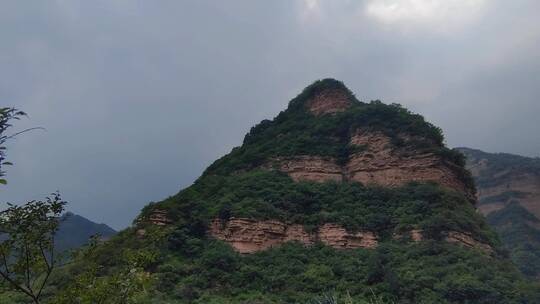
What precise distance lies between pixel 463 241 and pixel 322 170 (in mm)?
17258

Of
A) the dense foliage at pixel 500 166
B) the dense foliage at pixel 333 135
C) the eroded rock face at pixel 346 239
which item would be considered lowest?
the eroded rock face at pixel 346 239

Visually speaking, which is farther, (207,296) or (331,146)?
(331,146)

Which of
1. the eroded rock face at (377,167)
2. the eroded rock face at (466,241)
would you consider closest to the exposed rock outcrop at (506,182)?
the eroded rock face at (377,167)

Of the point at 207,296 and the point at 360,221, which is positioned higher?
the point at 360,221

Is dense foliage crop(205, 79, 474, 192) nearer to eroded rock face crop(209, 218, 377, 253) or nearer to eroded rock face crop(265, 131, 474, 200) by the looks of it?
eroded rock face crop(265, 131, 474, 200)

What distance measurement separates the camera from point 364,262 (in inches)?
1752

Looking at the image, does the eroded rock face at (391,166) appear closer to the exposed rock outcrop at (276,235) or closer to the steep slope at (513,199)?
the exposed rock outcrop at (276,235)

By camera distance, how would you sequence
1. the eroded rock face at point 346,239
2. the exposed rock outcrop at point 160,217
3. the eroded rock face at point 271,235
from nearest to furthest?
the exposed rock outcrop at point 160,217
the eroded rock face at point 271,235
the eroded rock face at point 346,239

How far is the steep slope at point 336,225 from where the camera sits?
40.2 metres

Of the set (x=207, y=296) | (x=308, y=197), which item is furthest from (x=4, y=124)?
(x=308, y=197)

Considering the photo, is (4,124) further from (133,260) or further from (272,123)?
(272,123)

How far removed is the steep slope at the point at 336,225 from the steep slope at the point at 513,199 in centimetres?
3992

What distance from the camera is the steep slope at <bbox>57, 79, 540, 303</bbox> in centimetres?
4016

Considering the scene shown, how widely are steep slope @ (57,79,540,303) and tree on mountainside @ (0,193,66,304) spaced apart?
75.6 feet
